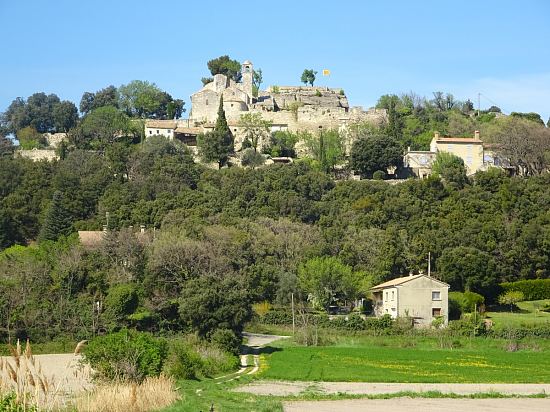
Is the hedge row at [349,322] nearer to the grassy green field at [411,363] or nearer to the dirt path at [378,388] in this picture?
the grassy green field at [411,363]

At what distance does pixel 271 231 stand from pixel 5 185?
24351mm

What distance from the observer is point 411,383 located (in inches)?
1335

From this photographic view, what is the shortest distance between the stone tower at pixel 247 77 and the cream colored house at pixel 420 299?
4913 centimetres

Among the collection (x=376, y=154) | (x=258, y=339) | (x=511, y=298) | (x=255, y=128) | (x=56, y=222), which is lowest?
(x=258, y=339)

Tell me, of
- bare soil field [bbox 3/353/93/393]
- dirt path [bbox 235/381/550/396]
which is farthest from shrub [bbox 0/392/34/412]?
dirt path [bbox 235/381/550/396]

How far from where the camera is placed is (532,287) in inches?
2486

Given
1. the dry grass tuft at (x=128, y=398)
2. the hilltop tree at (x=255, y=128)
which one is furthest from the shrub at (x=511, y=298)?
the dry grass tuft at (x=128, y=398)

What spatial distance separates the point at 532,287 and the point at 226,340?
88.3ft

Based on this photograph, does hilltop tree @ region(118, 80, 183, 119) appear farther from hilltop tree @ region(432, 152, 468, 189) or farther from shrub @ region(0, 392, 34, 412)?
shrub @ region(0, 392, 34, 412)

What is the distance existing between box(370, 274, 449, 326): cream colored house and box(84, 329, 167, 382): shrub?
27.4 metres

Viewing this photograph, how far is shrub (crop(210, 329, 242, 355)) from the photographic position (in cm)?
4282

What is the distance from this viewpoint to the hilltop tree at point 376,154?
3310 inches

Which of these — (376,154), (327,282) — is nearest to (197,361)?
(327,282)

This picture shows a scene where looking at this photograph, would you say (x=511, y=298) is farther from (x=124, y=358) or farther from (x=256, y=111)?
(x=256, y=111)
